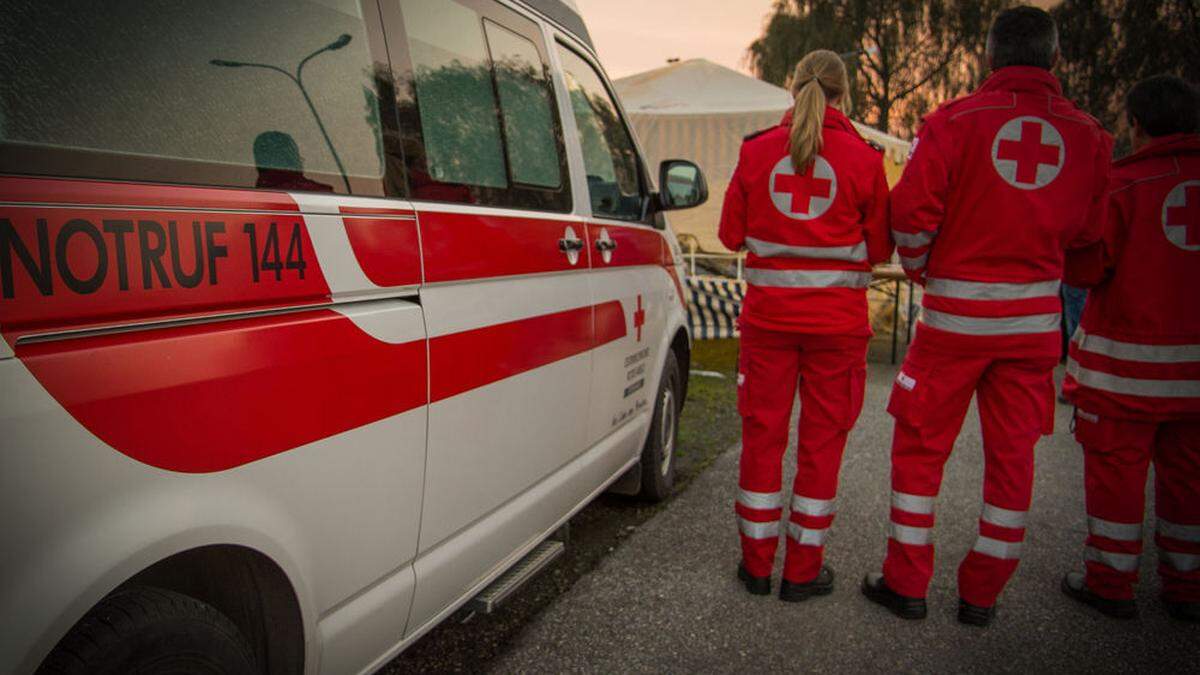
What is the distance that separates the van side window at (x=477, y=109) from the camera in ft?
6.33

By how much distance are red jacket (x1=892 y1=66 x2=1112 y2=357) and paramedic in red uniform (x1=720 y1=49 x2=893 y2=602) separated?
0.21 m

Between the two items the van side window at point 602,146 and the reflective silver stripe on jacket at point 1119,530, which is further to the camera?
the van side window at point 602,146

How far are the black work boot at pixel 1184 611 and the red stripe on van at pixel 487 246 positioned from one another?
8.09 ft

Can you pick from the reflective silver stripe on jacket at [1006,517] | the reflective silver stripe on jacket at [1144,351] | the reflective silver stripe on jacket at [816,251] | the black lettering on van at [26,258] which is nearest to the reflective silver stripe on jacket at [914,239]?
Result: the reflective silver stripe on jacket at [816,251]

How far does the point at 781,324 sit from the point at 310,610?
5.78 feet

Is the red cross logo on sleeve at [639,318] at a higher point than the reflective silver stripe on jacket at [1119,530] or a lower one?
higher

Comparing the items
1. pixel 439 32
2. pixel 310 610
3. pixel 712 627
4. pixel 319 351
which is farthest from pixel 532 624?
pixel 439 32

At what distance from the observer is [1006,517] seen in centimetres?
264

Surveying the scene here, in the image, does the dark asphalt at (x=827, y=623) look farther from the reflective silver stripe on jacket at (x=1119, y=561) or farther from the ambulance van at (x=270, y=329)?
the ambulance van at (x=270, y=329)

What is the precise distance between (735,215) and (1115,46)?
83.1ft

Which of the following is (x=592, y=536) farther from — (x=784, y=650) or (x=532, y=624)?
(x=784, y=650)

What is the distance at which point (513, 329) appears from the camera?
220 cm

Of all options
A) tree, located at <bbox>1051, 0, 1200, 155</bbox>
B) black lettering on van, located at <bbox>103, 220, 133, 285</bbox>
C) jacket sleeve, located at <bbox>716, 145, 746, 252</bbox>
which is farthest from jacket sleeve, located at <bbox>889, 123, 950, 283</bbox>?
tree, located at <bbox>1051, 0, 1200, 155</bbox>

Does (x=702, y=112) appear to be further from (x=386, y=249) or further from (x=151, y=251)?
(x=151, y=251)
